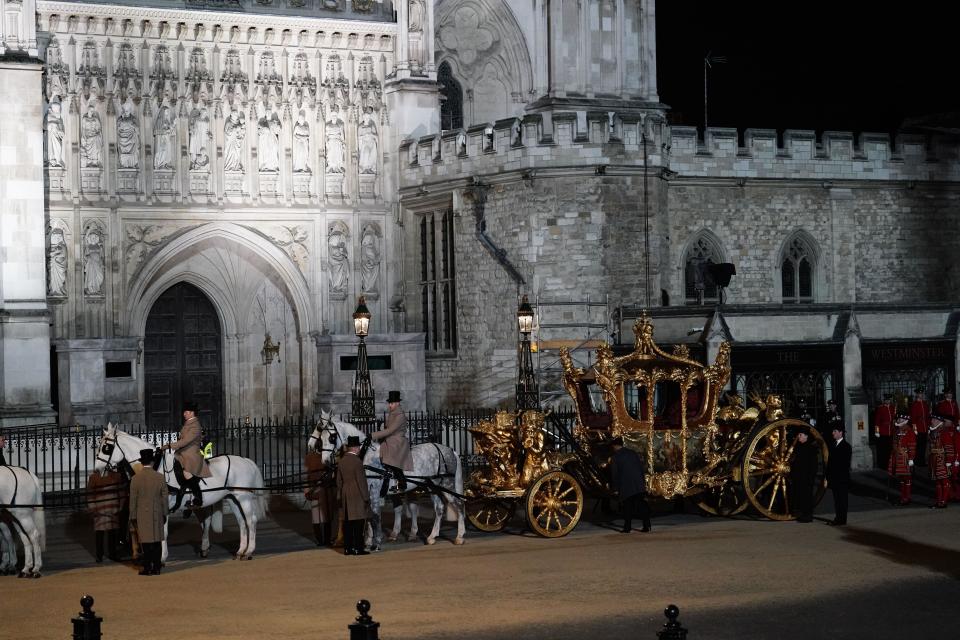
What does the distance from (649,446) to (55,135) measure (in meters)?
15.5

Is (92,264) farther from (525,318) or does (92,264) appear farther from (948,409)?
(948,409)

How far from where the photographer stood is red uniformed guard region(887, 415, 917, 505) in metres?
20.5

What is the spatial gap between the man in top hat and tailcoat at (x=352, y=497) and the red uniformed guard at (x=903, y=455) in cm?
776

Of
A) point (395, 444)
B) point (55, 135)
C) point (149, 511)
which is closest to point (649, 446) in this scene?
point (395, 444)

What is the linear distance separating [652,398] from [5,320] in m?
13.6

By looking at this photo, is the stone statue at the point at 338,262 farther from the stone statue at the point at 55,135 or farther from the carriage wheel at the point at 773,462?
the carriage wheel at the point at 773,462

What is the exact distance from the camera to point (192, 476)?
16.7 metres

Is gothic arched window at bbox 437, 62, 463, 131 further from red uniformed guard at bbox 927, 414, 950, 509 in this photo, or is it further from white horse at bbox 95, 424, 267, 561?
white horse at bbox 95, 424, 267, 561

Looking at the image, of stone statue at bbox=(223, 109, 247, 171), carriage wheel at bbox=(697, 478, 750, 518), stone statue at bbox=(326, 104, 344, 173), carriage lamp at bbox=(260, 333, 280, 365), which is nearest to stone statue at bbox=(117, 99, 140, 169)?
stone statue at bbox=(223, 109, 247, 171)

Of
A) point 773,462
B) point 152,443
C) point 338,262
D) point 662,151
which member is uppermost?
point 662,151

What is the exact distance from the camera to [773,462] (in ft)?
61.6

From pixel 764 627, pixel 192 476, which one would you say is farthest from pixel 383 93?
pixel 764 627

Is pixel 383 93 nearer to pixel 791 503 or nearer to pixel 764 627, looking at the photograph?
pixel 791 503

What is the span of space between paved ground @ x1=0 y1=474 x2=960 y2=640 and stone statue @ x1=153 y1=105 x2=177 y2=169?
12.7 metres
